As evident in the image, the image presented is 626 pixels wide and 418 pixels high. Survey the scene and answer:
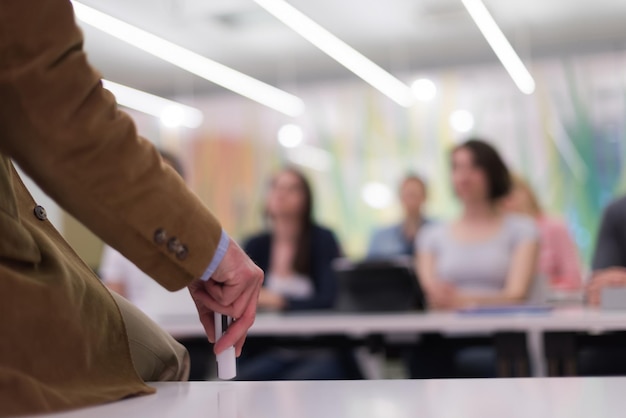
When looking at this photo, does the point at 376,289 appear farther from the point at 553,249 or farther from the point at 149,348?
the point at 553,249

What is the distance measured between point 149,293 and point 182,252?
238 cm

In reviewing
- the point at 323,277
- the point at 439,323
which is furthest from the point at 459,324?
the point at 323,277

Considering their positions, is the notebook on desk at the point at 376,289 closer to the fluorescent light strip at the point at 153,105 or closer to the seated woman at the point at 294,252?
the seated woman at the point at 294,252

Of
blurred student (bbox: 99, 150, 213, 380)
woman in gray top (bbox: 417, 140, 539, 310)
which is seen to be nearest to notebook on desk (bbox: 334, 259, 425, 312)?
woman in gray top (bbox: 417, 140, 539, 310)

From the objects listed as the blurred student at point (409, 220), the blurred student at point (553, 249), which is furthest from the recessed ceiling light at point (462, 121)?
the blurred student at point (553, 249)

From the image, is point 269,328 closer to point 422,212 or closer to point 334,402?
point 334,402

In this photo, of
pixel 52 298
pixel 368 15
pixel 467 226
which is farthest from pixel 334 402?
pixel 368 15

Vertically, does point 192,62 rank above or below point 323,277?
above

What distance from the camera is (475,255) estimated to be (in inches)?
142

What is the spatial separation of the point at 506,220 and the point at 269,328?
138 centimetres

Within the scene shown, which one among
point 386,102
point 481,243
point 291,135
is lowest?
point 481,243

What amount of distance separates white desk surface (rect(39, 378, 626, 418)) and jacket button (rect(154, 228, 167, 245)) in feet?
0.59

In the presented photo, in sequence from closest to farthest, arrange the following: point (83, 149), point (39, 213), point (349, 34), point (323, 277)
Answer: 1. point (83, 149)
2. point (39, 213)
3. point (323, 277)
4. point (349, 34)

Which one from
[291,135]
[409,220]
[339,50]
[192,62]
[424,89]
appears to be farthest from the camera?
[291,135]
